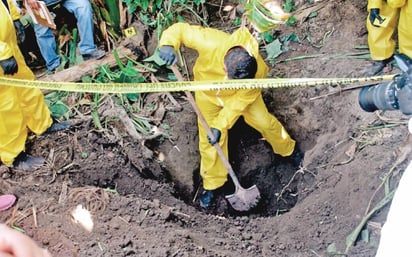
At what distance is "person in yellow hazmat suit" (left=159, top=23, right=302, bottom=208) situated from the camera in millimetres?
4672

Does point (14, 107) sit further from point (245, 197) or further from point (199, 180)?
point (245, 197)

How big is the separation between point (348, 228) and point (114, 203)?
1599 mm

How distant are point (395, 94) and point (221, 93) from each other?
7.04 ft

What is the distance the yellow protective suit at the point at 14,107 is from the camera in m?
4.95

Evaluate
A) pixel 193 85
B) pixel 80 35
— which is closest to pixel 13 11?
pixel 80 35

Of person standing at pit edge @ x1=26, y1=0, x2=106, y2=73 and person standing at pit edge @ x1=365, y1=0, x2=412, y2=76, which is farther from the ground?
person standing at pit edge @ x1=365, y1=0, x2=412, y2=76

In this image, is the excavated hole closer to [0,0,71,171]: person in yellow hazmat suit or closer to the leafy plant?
[0,0,71,171]: person in yellow hazmat suit

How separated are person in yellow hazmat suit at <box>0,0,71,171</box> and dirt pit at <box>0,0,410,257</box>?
11 centimetres

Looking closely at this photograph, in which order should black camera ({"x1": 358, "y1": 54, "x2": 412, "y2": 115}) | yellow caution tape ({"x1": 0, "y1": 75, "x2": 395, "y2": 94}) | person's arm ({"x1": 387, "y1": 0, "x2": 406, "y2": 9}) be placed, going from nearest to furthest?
black camera ({"x1": 358, "y1": 54, "x2": 412, "y2": 115}) → yellow caution tape ({"x1": 0, "y1": 75, "x2": 395, "y2": 94}) → person's arm ({"x1": 387, "y1": 0, "x2": 406, "y2": 9})

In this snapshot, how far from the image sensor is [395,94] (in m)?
3.00

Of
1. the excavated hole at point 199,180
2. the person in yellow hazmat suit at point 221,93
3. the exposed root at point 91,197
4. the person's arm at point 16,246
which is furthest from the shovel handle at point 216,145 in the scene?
the person's arm at point 16,246

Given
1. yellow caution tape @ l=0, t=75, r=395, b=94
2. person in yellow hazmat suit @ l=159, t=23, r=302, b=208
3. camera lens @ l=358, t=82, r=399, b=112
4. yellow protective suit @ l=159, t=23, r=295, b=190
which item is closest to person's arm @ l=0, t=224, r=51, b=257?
camera lens @ l=358, t=82, r=399, b=112

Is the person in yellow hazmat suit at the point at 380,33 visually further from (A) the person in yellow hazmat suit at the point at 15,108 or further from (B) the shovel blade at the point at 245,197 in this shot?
(A) the person in yellow hazmat suit at the point at 15,108

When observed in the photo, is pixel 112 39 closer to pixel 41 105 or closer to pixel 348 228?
pixel 41 105
